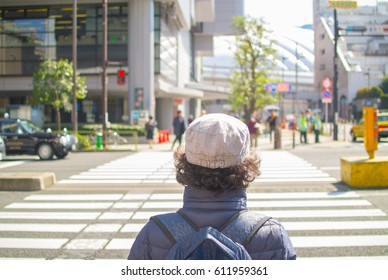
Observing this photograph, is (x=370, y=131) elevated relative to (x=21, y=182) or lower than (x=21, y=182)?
elevated

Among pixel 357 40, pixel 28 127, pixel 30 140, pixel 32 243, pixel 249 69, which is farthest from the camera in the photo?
pixel 249 69

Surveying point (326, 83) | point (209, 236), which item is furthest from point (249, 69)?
point (209, 236)

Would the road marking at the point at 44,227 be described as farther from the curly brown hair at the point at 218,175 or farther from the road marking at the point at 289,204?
the curly brown hair at the point at 218,175

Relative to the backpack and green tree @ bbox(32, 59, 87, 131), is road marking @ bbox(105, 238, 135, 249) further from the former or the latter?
green tree @ bbox(32, 59, 87, 131)

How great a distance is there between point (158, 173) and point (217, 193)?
1188 centimetres

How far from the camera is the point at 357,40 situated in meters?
5.65

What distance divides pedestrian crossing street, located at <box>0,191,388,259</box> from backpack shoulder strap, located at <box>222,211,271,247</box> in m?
4.06

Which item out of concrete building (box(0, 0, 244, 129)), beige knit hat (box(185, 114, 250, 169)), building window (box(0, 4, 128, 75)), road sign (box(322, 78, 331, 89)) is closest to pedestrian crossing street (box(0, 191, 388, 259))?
road sign (box(322, 78, 331, 89))

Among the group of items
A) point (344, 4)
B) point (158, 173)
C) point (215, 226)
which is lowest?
point (158, 173)

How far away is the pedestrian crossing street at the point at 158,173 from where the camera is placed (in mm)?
12250

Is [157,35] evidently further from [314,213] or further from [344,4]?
[344,4]

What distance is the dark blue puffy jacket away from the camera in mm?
1886

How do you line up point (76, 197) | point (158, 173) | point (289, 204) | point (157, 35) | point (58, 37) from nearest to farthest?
point (289, 204) → point (76, 197) → point (158, 173) → point (58, 37) → point (157, 35)

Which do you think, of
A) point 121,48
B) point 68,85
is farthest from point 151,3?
point 68,85
